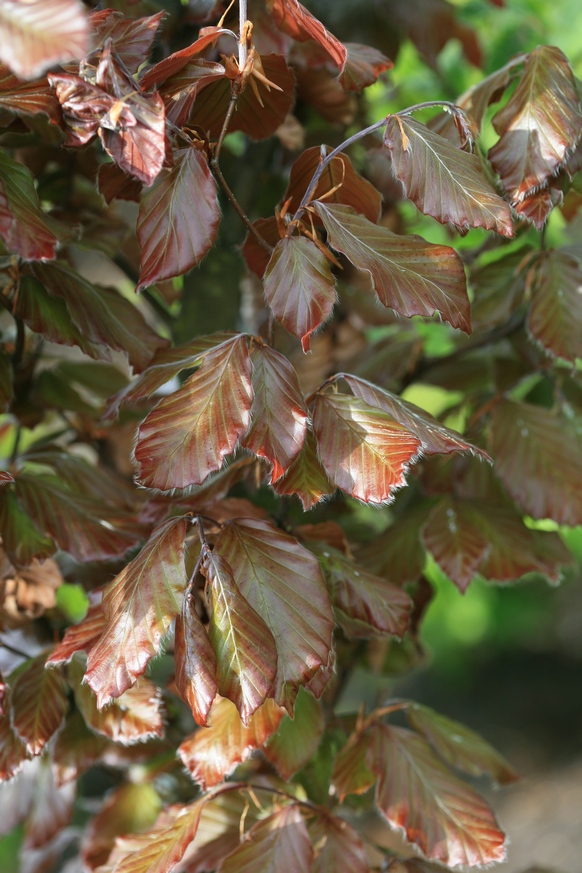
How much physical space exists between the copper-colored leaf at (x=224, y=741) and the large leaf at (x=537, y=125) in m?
0.40

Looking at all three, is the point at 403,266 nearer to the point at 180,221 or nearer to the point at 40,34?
the point at 180,221

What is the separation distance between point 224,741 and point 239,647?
0.45 ft

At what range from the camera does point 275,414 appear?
0.50m

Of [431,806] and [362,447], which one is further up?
[362,447]

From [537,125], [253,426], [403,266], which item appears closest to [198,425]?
[253,426]

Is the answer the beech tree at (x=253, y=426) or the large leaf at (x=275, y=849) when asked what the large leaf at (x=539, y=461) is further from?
the large leaf at (x=275, y=849)

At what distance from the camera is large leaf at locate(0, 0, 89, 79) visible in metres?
0.36

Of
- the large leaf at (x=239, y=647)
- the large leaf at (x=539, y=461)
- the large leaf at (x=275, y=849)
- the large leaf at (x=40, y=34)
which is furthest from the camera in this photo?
the large leaf at (x=539, y=461)

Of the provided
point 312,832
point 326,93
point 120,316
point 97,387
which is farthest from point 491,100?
point 312,832

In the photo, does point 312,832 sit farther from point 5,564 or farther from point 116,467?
point 116,467

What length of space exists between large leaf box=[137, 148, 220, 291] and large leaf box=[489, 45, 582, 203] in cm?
21

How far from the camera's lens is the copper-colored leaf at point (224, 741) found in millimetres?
556

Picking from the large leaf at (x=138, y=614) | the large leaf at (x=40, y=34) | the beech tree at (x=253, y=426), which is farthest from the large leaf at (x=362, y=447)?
the large leaf at (x=40, y=34)

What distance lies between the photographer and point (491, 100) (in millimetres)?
681
